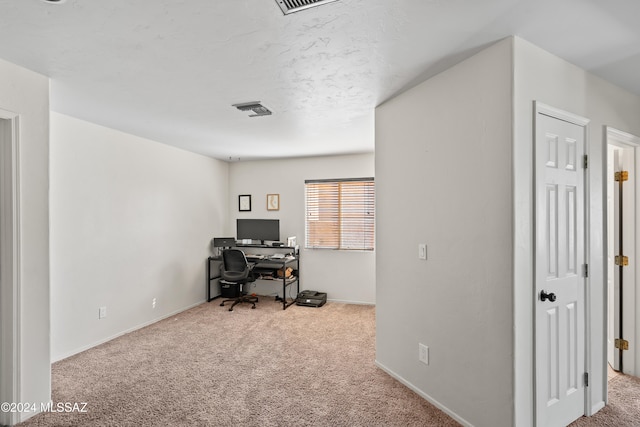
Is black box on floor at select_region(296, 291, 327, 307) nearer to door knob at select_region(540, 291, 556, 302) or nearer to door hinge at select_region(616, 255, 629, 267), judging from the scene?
door knob at select_region(540, 291, 556, 302)

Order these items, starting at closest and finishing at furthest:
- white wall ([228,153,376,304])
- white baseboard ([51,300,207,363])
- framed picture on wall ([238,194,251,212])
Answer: white baseboard ([51,300,207,363]) → white wall ([228,153,376,304]) → framed picture on wall ([238,194,251,212])

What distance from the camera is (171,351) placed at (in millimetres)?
3277

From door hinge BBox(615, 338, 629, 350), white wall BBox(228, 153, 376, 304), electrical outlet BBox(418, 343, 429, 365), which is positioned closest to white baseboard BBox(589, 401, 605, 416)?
door hinge BBox(615, 338, 629, 350)

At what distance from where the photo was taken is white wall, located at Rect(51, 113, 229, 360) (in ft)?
10.2

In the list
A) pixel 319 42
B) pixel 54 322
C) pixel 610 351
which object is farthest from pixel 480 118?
pixel 54 322

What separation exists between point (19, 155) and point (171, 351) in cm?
223

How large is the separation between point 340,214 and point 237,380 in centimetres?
304

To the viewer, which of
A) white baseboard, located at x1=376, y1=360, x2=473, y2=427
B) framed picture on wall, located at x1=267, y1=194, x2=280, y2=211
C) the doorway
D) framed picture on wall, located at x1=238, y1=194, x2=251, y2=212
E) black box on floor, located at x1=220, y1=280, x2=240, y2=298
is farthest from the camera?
framed picture on wall, located at x1=238, y1=194, x2=251, y2=212

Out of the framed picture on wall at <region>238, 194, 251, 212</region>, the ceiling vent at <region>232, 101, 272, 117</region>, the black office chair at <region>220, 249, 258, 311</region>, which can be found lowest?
the black office chair at <region>220, 249, 258, 311</region>

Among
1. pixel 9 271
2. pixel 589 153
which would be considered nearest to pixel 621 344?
pixel 589 153

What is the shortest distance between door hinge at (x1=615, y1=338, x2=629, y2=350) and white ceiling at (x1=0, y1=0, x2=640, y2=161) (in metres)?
2.12

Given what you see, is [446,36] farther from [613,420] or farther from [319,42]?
[613,420]

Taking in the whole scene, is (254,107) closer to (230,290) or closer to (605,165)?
(605,165)

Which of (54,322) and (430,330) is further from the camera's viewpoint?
(54,322)
